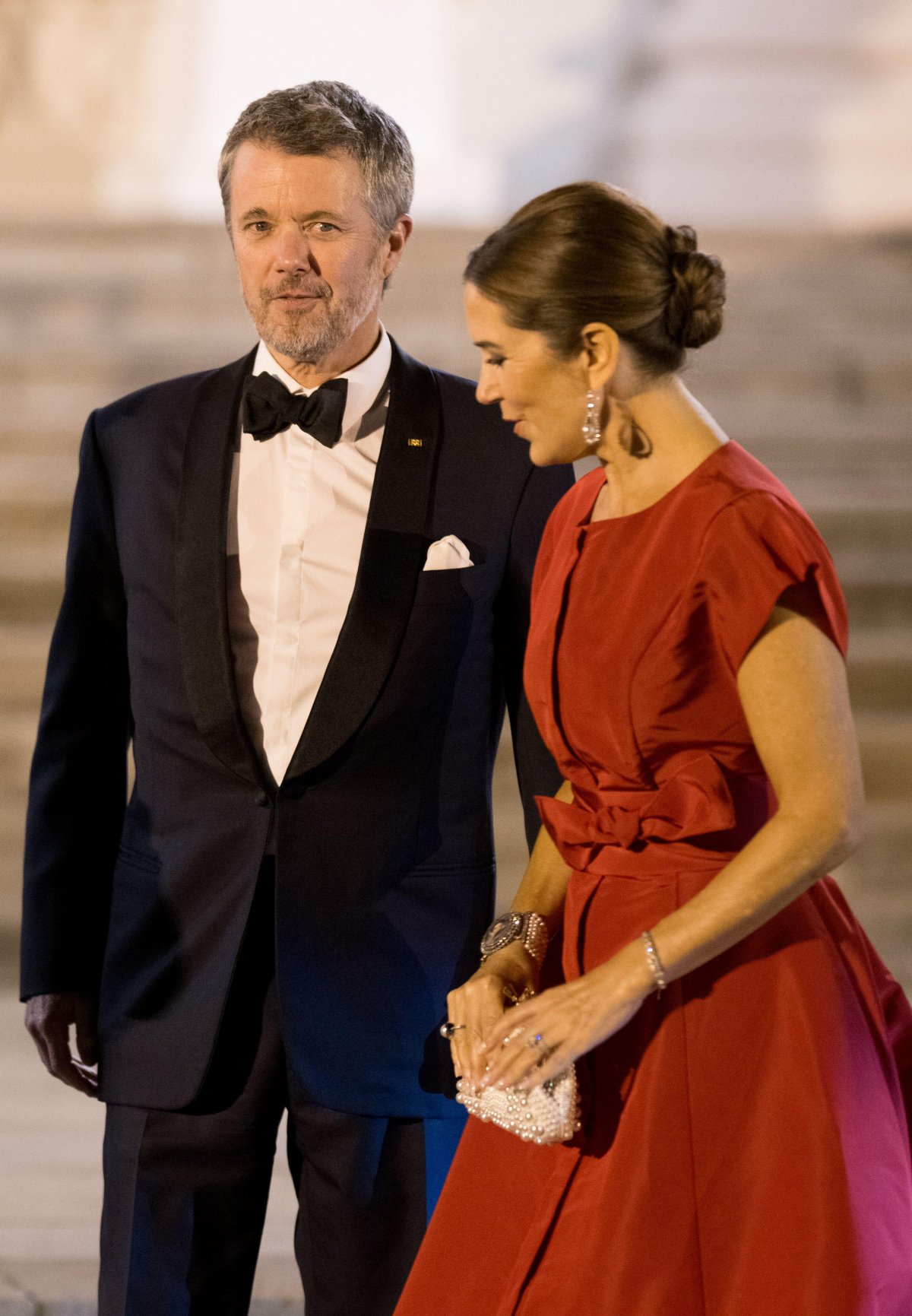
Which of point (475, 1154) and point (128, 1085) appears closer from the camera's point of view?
point (475, 1154)

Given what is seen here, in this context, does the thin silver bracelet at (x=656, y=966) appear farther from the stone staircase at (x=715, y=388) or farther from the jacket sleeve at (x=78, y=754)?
the stone staircase at (x=715, y=388)

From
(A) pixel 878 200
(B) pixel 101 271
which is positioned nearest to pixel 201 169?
(B) pixel 101 271

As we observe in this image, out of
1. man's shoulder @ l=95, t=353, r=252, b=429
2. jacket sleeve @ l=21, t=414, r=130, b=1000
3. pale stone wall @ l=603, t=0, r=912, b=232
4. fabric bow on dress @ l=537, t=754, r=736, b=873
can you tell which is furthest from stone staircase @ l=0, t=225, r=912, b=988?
fabric bow on dress @ l=537, t=754, r=736, b=873

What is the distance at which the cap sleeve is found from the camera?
1344 mm

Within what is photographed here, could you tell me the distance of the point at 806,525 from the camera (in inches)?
55.0

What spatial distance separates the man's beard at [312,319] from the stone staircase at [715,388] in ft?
9.83

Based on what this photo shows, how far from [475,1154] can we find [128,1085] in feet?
1.65

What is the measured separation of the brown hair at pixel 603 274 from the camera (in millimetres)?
1420

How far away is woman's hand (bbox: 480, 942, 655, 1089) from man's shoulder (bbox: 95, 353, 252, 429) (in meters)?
0.90

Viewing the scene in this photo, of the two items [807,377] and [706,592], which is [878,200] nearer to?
[807,377]

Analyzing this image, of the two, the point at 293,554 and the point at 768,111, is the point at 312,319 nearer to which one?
the point at 293,554

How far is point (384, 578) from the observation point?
1.82 m

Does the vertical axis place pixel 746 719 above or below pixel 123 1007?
above

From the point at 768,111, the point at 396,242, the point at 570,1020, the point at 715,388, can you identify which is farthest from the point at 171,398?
the point at 768,111
